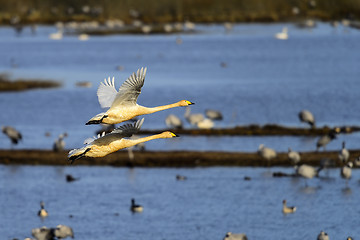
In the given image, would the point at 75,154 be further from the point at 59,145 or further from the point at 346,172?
the point at 59,145

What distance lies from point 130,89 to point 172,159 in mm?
26494

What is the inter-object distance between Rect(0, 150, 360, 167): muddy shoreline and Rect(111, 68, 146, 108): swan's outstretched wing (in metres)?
24.3

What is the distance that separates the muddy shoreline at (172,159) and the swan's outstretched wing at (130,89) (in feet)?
79.6

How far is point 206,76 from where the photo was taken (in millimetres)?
89812

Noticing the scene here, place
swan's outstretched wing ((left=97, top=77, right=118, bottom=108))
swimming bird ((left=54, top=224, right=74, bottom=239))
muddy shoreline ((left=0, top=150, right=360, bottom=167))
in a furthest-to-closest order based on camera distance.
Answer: muddy shoreline ((left=0, top=150, right=360, bottom=167)) → swimming bird ((left=54, top=224, right=74, bottom=239)) → swan's outstretched wing ((left=97, top=77, right=118, bottom=108))

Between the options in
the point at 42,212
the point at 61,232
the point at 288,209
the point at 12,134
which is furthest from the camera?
the point at 12,134

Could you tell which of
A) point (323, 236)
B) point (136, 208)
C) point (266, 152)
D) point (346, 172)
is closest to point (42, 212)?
point (136, 208)

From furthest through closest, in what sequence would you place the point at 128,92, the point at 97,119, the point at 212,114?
the point at 212,114, the point at 128,92, the point at 97,119

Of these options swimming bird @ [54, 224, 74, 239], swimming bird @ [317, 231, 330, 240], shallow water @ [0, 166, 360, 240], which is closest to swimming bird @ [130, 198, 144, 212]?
shallow water @ [0, 166, 360, 240]

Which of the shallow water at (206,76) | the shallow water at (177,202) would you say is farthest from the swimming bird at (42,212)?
the shallow water at (206,76)

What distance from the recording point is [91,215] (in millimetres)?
35469

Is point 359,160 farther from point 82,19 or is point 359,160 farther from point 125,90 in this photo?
point 82,19

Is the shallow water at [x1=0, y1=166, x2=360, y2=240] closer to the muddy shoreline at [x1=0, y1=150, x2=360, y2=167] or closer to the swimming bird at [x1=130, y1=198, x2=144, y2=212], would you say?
the swimming bird at [x1=130, y1=198, x2=144, y2=212]

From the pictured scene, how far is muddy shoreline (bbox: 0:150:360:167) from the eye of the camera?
139ft
